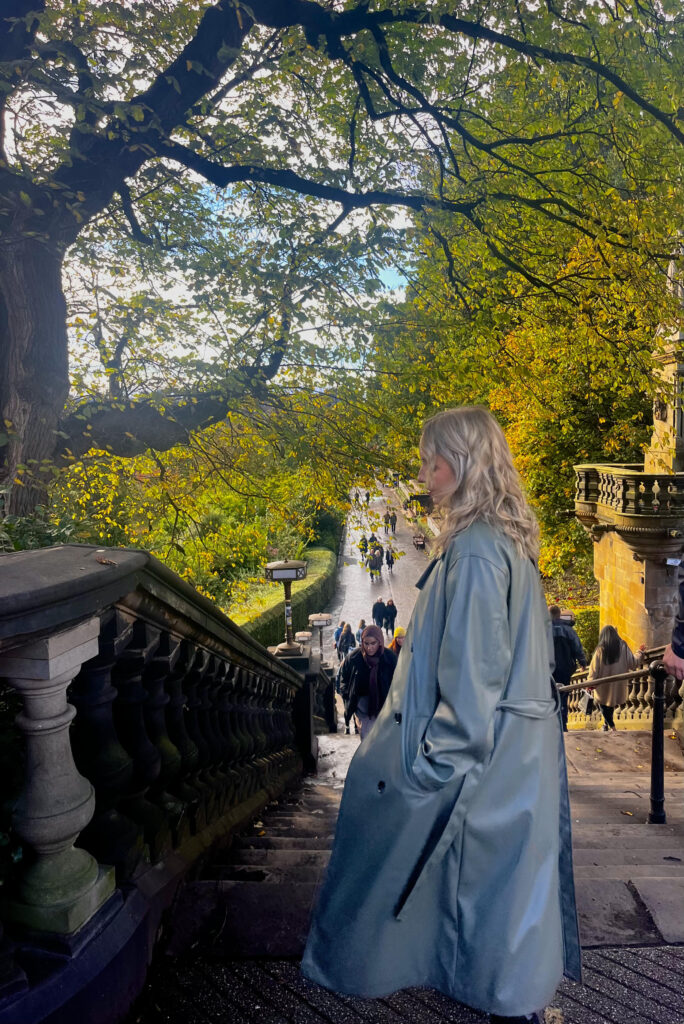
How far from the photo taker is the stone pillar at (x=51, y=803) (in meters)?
1.41

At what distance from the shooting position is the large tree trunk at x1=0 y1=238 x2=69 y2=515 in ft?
14.8

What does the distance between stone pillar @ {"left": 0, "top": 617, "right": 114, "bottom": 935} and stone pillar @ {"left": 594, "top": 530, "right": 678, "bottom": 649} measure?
1383cm

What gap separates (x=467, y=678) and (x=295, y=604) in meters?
18.7

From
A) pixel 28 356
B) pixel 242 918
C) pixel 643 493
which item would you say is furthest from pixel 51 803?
pixel 643 493

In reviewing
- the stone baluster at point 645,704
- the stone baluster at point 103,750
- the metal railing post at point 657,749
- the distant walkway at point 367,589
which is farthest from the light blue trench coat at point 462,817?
the distant walkway at point 367,589

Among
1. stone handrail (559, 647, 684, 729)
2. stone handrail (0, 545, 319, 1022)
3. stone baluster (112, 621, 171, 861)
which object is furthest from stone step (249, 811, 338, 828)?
stone handrail (559, 647, 684, 729)

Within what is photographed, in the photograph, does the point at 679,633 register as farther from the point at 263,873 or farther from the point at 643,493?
the point at 643,493

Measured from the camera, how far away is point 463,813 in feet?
4.92

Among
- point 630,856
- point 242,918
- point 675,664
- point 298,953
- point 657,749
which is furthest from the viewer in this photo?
point 657,749

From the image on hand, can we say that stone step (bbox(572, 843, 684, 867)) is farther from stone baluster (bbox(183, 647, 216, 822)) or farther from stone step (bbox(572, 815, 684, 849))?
stone baluster (bbox(183, 647, 216, 822))

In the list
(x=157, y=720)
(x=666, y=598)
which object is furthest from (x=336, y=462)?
(x=666, y=598)

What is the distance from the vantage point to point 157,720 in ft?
6.95

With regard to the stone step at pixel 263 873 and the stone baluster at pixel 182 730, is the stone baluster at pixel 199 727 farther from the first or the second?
the stone step at pixel 263 873

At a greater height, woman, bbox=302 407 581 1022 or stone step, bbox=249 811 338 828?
woman, bbox=302 407 581 1022
